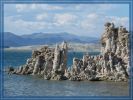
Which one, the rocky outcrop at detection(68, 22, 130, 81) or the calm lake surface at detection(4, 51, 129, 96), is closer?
the calm lake surface at detection(4, 51, 129, 96)

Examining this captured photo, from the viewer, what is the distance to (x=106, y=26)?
80.3m

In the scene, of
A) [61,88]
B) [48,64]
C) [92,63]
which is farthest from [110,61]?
[61,88]

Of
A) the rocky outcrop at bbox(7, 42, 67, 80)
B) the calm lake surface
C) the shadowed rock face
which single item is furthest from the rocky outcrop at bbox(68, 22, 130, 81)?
the calm lake surface

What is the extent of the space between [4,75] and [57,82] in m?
14.7

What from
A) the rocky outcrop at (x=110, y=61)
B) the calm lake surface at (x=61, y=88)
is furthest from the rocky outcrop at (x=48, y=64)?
the calm lake surface at (x=61, y=88)

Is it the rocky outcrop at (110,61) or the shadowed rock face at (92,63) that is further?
the shadowed rock face at (92,63)

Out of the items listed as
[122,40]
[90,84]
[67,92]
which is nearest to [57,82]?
[90,84]

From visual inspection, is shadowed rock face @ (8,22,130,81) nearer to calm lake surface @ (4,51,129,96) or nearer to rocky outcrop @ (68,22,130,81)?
rocky outcrop @ (68,22,130,81)

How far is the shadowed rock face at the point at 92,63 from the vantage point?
235ft

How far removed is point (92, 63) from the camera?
74.2m

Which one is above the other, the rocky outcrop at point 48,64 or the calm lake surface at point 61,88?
the rocky outcrop at point 48,64

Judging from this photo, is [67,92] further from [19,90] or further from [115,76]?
[115,76]

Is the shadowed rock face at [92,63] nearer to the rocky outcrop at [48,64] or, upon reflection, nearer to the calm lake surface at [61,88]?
the rocky outcrop at [48,64]

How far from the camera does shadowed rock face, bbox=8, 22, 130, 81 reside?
7175 cm
